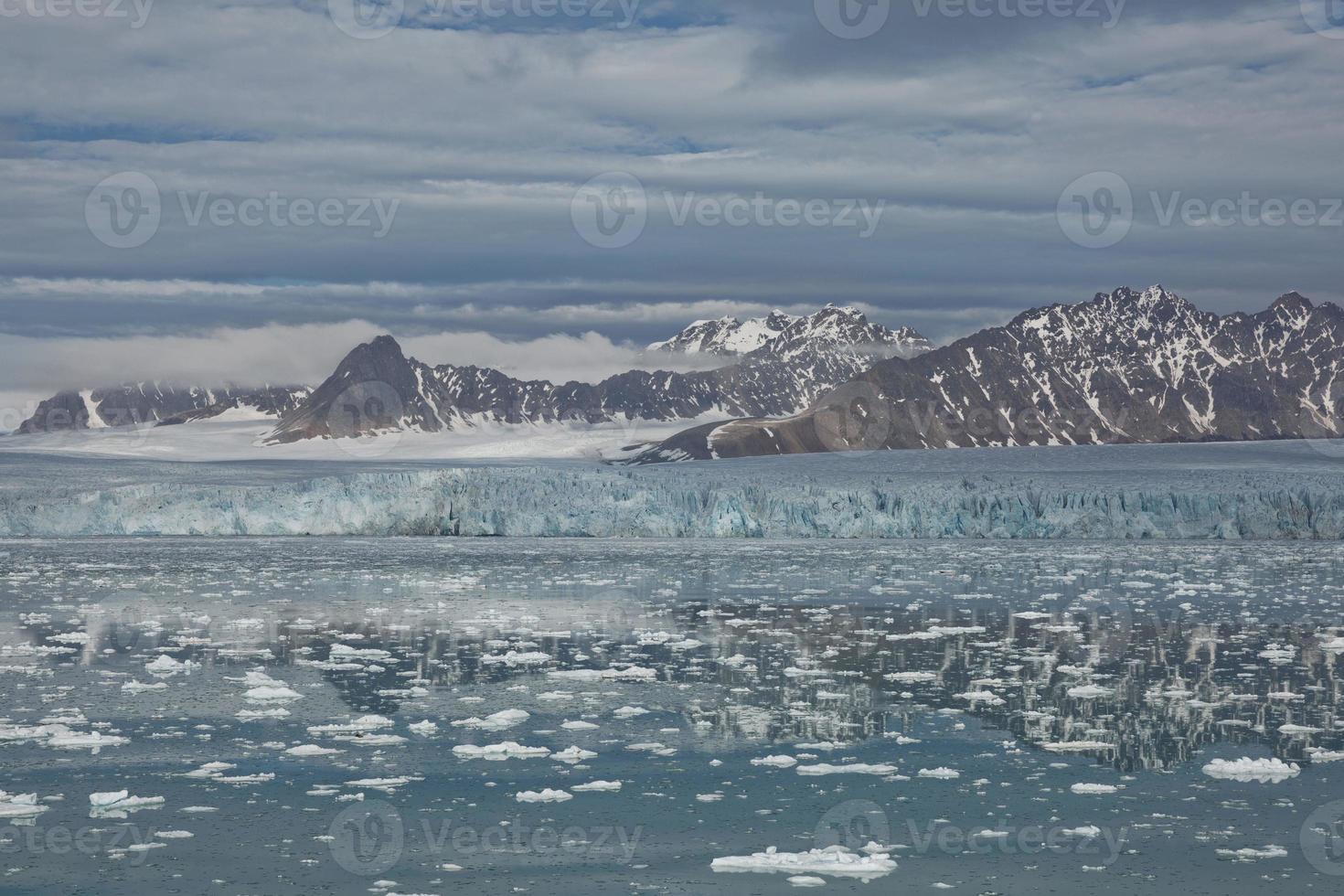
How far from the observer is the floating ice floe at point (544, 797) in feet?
27.3

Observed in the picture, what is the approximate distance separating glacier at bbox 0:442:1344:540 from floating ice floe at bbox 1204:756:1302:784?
35.0 m

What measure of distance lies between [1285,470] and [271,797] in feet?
167

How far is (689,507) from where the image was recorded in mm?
45750

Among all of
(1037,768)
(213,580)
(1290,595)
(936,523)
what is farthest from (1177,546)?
(1037,768)

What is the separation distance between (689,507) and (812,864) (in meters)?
38.8

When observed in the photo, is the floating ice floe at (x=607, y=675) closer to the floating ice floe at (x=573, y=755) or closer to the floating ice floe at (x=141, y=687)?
the floating ice floe at (x=573, y=755)

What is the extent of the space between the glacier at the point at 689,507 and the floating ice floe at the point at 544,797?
36676 millimetres

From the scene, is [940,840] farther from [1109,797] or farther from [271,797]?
[271,797]

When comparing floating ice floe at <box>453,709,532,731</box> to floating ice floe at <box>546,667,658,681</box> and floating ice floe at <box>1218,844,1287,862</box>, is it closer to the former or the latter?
floating ice floe at <box>546,667,658,681</box>

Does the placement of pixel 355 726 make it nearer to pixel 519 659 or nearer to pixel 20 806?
pixel 20 806

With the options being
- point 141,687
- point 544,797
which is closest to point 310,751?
point 544,797

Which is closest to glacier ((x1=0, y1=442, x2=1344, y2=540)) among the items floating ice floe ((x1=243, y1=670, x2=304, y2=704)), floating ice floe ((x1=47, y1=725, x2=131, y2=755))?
floating ice floe ((x1=243, y1=670, x2=304, y2=704))

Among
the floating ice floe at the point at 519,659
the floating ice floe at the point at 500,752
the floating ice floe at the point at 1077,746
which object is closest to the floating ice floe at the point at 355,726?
the floating ice floe at the point at 500,752

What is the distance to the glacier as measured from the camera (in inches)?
1665
